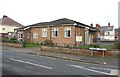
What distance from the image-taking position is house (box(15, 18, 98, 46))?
37.0m

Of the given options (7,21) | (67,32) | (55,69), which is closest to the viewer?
(55,69)

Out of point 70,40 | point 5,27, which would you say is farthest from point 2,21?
point 70,40

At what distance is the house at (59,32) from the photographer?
37013 millimetres

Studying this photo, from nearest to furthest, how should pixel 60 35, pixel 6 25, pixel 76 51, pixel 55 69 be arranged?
pixel 55 69, pixel 76 51, pixel 60 35, pixel 6 25

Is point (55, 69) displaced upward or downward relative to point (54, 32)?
downward

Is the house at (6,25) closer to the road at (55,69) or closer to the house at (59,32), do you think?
the house at (59,32)

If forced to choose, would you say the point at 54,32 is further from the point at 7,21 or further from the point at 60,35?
the point at 7,21

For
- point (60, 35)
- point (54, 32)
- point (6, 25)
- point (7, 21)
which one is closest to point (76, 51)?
point (60, 35)

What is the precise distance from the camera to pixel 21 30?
152 ft

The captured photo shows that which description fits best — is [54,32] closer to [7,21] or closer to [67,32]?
[67,32]

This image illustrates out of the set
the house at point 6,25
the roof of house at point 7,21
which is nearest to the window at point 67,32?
the house at point 6,25

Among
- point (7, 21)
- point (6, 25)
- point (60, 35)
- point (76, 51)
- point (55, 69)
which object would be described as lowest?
point (55, 69)

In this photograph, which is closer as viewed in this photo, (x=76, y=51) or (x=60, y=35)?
(x=76, y=51)

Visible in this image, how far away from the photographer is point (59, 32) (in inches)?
1524
